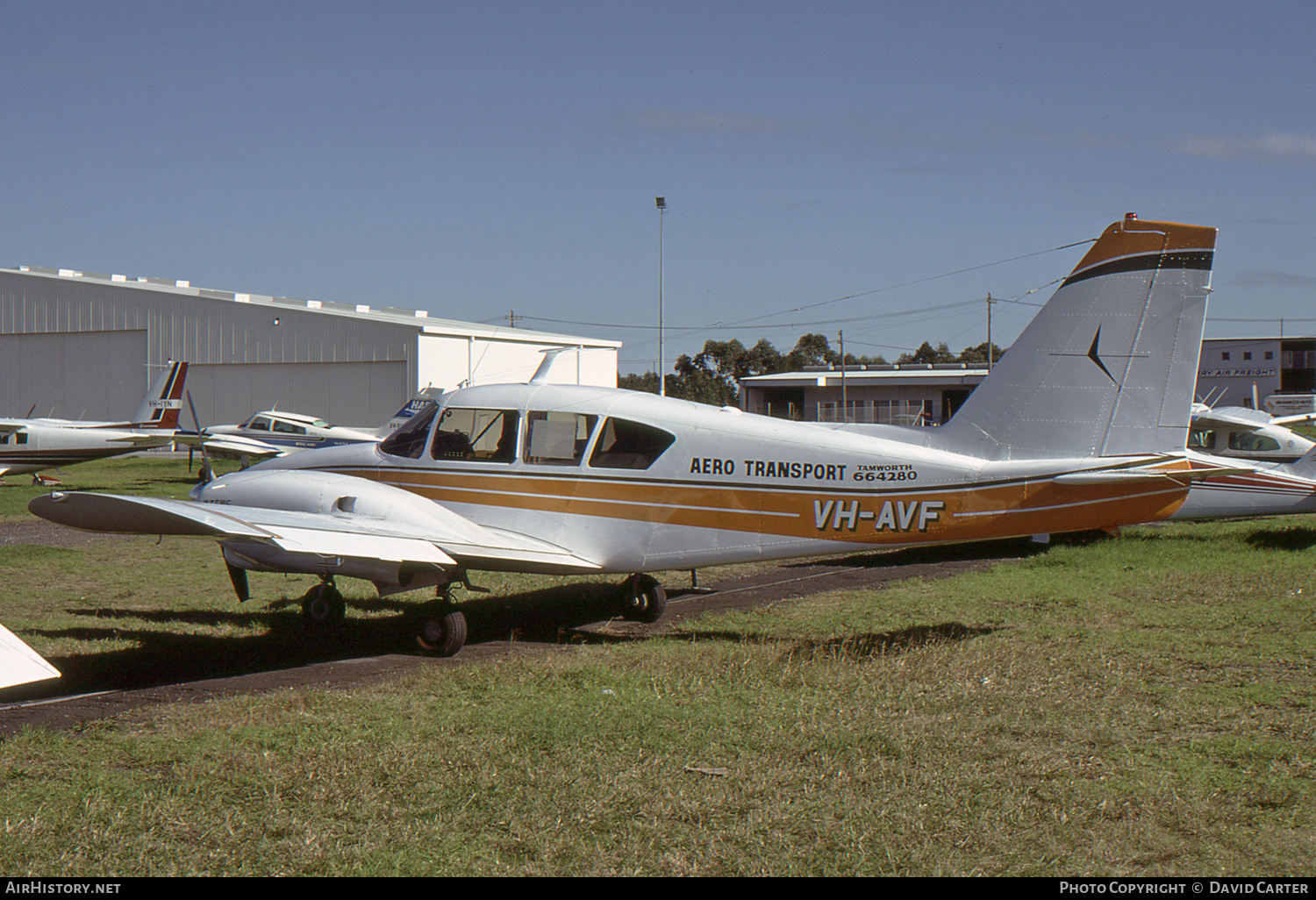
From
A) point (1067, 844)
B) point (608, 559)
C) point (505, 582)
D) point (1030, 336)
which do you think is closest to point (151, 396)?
point (505, 582)

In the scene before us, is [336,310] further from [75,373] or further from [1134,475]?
[1134,475]

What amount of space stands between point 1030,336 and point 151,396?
32403 mm

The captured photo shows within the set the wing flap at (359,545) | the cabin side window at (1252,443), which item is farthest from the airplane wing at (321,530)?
the cabin side window at (1252,443)

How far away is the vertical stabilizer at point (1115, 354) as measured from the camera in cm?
869

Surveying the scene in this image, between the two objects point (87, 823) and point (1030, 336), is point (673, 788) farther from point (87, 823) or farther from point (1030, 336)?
point (1030, 336)

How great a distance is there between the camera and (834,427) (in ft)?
33.6

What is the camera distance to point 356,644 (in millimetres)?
10148

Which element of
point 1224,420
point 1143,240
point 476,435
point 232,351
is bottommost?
point 476,435

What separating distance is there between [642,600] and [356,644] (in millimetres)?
3092

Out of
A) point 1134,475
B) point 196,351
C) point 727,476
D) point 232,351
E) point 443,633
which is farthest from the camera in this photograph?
point 196,351

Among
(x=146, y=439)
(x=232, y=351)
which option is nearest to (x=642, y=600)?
Result: (x=146, y=439)

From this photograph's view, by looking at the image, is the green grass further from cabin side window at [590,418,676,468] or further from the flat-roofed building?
the flat-roofed building

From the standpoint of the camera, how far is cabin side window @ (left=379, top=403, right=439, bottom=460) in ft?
35.6
